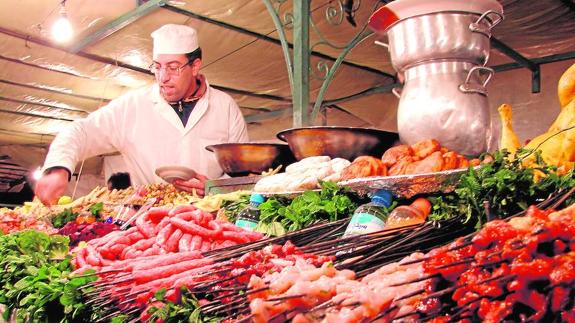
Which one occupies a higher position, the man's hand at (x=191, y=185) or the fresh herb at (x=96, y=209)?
the man's hand at (x=191, y=185)

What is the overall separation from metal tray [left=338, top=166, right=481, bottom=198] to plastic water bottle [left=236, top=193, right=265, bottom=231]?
0.60m

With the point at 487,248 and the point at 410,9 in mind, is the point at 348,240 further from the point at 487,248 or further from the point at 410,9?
the point at 410,9

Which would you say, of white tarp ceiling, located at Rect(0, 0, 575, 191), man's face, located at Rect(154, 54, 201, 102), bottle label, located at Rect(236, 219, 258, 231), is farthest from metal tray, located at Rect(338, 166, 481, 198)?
white tarp ceiling, located at Rect(0, 0, 575, 191)

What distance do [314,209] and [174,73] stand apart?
3.39 metres

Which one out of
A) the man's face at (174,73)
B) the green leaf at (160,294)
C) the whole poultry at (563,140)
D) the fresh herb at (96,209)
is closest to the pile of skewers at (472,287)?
the green leaf at (160,294)

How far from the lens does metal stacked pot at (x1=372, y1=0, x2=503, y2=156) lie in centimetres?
247

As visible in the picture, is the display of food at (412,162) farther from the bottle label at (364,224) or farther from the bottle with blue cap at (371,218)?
the bottle label at (364,224)

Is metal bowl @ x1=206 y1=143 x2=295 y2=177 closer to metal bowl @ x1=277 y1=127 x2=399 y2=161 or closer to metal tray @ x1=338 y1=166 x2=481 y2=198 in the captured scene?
metal bowl @ x1=277 y1=127 x2=399 y2=161

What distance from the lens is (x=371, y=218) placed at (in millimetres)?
1985

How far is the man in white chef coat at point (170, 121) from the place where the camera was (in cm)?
533

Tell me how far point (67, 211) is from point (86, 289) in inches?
108

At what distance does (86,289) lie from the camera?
1.93m

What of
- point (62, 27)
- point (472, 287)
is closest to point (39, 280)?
point (472, 287)

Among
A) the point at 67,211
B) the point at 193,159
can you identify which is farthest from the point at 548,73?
the point at 67,211
